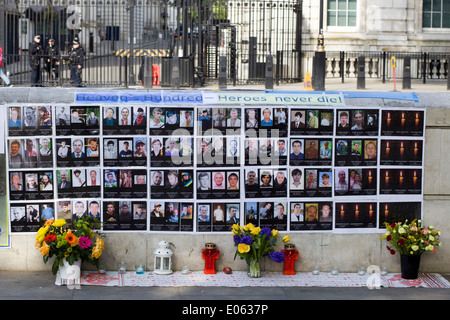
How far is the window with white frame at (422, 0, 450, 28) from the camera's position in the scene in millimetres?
28531

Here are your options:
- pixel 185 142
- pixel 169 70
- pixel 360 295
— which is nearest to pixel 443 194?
pixel 360 295

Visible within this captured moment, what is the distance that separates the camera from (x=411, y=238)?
32.2 ft

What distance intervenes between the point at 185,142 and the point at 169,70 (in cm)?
1057

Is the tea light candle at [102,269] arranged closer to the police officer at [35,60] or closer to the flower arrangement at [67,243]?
the flower arrangement at [67,243]

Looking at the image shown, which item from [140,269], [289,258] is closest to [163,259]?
[140,269]

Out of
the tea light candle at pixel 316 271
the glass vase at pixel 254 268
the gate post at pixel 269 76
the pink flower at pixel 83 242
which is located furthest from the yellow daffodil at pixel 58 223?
the gate post at pixel 269 76

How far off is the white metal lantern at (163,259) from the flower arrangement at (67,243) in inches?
27.5

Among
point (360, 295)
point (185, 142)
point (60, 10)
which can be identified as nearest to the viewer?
point (360, 295)

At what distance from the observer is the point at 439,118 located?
1017 cm

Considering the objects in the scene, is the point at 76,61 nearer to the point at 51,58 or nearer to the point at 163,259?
the point at 51,58

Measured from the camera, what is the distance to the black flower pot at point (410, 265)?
9.88m

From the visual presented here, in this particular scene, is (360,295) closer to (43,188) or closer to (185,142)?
(185,142)

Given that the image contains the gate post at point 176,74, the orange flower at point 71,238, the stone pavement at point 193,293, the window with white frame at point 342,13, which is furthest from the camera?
the window with white frame at point 342,13

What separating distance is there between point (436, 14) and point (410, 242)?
67.2ft
